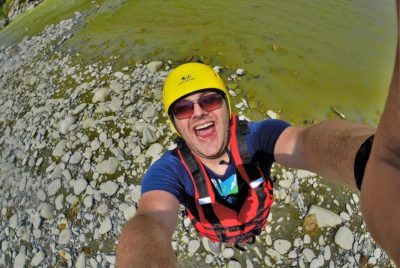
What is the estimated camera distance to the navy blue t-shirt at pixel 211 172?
4.17 meters

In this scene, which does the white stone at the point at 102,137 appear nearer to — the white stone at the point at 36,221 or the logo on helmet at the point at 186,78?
the white stone at the point at 36,221

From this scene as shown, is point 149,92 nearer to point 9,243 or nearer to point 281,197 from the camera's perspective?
point 281,197

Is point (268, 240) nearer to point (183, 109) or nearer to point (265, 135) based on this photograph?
point (265, 135)

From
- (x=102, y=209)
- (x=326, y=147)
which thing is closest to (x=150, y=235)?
(x=326, y=147)

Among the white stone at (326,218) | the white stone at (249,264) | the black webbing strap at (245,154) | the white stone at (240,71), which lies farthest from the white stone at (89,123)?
the white stone at (326,218)

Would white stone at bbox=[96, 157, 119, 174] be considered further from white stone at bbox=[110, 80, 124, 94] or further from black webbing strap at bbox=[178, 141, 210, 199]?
black webbing strap at bbox=[178, 141, 210, 199]

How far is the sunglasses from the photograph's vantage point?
4648 mm

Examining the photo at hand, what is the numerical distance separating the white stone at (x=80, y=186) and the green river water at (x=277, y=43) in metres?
4.42

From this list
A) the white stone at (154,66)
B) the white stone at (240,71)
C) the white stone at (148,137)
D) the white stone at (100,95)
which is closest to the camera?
the white stone at (148,137)

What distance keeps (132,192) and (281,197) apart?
3.28 metres

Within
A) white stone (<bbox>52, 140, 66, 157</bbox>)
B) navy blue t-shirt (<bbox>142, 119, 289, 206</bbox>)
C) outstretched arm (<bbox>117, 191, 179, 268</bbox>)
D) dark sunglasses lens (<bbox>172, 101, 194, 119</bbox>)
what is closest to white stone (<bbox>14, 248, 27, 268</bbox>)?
white stone (<bbox>52, 140, 66, 157</bbox>)

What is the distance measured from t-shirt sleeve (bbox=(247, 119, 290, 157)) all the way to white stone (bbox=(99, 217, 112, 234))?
4003 mm

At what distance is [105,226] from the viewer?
7.00 meters

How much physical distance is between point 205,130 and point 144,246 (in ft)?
6.65
